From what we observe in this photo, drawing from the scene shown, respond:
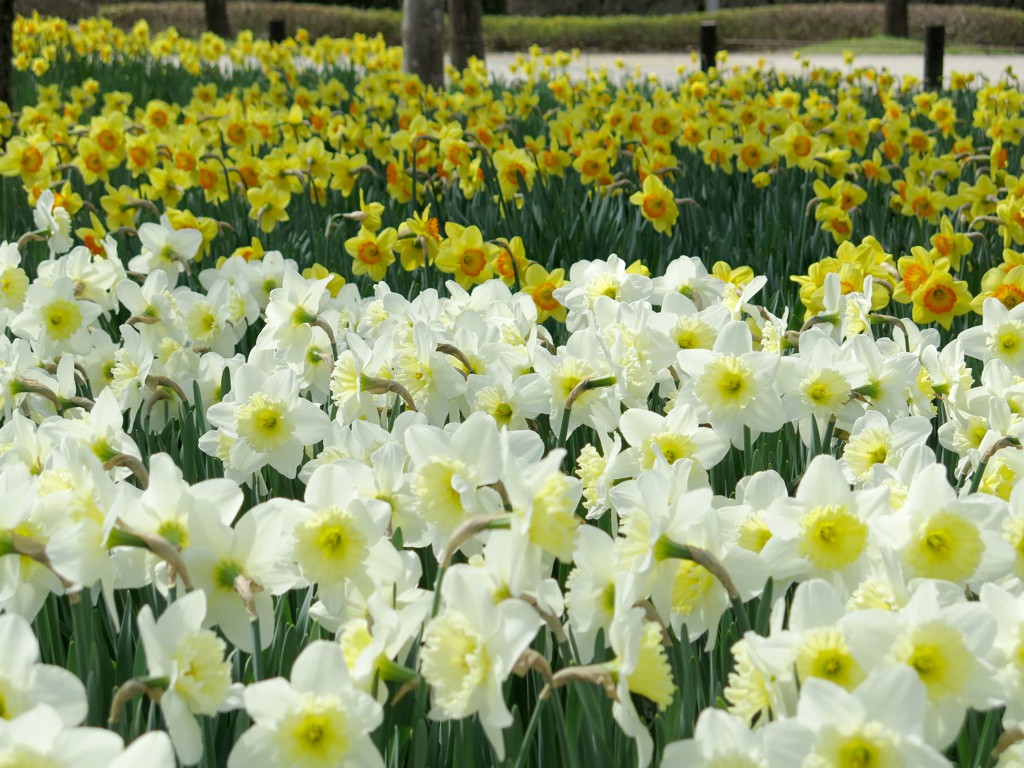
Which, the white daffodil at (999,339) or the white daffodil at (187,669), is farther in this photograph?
the white daffodil at (999,339)

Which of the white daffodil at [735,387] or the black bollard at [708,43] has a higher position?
the black bollard at [708,43]

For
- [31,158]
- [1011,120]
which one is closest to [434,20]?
[1011,120]

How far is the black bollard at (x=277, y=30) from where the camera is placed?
1337 centimetres

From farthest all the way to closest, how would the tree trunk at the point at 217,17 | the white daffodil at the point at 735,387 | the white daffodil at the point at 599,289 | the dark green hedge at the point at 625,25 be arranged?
the dark green hedge at the point at 625,25, the tree trunk at the point at 217,17, the white daffodil at the point at 599,289, the white daffodil at the point at 735,387

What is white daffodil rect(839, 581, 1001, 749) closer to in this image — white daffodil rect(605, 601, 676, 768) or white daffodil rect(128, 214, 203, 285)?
white daffodil rect(605, 601, 676, 768)

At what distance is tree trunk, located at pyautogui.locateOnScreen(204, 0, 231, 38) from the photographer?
63.6 ft

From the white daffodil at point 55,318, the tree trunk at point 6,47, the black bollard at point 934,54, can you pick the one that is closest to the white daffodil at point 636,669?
the white daffodil at point 55,318

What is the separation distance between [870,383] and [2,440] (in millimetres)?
1339

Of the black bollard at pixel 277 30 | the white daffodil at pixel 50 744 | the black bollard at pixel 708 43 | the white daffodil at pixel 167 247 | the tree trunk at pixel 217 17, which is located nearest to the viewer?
the white daffodil at pixel 50 744

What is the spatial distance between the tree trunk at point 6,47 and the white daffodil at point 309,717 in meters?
6.72

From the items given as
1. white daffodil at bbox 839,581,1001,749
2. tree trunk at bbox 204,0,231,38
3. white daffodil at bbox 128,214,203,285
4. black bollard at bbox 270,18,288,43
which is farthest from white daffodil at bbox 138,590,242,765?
tree trunk at bbox 204,0,231,38

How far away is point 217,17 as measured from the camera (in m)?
19.5

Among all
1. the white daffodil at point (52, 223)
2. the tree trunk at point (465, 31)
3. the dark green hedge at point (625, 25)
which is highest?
the dark green hedge at point (625, 25)

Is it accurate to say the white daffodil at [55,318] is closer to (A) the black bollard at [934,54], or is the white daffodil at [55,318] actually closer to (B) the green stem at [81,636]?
(B) the green stem at [81,636]
